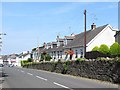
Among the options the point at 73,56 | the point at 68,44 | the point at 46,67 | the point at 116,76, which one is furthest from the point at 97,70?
the point at 68,44

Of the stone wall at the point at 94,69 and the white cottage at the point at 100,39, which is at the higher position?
the white cottage at the point at 100,39

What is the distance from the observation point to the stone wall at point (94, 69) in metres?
23.7

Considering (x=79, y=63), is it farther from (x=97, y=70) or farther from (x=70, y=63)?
(x=97, y=70)

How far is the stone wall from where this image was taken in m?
23.7

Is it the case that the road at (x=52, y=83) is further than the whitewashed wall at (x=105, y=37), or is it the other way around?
the whitewashed wall at (x=105, y=37)

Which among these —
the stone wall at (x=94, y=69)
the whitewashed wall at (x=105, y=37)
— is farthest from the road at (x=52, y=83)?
the whitewashed wall at (x=105, y=37)

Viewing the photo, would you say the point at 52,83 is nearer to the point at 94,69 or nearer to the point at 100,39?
the point at 94,69

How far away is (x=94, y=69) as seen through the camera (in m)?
28.7

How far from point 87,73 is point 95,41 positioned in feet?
92.9

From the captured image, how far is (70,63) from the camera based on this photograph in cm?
3800

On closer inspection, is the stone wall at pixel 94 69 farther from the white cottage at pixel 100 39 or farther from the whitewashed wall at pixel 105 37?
the whitewashed wall at pixel 105 37

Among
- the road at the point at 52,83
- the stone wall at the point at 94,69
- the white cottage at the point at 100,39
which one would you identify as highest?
the white cottage at the point at 100,39

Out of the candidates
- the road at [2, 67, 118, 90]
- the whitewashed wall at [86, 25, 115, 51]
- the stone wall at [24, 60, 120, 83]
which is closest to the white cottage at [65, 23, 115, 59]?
the whitewashed wall at [86, 25, 115, 51]

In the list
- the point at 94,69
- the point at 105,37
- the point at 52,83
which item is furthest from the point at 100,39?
the point at 52,83
